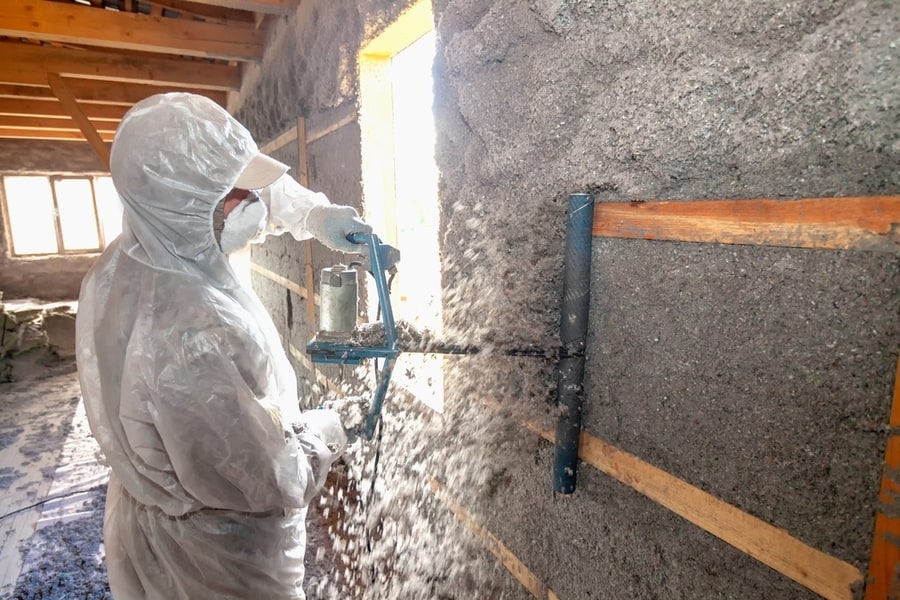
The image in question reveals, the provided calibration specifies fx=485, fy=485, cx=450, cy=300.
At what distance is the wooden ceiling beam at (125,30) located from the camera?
3.11 meters

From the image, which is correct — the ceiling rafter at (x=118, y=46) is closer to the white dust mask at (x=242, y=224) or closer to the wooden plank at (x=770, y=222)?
the white dust mask at (x=242, y=224)

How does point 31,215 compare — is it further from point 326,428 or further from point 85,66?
point 326,428

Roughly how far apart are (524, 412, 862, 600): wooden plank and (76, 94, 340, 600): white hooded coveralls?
0.82 m

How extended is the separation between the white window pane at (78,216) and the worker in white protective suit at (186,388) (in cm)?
970

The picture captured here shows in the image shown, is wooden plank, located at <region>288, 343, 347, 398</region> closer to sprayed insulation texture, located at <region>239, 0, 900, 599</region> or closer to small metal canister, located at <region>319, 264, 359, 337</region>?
sprayed insulation texture, located at <region>239, 0, 900, 599</region>

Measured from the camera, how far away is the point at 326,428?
60.6 inches

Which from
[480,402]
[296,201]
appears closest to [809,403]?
[480,402]

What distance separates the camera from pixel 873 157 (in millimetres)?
673

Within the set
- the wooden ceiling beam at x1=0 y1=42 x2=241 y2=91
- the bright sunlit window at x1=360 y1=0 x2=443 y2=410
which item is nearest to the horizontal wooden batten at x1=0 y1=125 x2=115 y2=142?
the wooden ceiling beam at x1=0 y1=42 x2=241 y2=91

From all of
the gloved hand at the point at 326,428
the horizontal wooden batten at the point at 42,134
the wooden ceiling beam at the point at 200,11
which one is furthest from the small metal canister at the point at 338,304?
the horizontal wooden batten at the point at 42,134

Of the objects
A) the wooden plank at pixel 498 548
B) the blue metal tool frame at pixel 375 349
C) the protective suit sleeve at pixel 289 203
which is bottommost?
the wooden plank at pixel 498 548

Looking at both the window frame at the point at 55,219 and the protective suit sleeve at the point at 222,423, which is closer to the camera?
the protective suit sleeve at the point at 222,423

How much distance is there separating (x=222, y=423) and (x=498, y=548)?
0.98 meters

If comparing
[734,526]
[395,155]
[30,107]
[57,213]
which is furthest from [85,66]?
[57,213]
